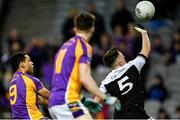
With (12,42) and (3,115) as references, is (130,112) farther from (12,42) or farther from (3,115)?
(12,42)

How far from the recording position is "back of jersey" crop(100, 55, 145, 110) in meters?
9.41

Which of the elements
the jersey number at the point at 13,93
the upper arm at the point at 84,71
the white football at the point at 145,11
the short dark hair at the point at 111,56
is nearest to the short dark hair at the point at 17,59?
the jersey number at the point at 13,93

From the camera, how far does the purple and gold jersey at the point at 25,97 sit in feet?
29.9

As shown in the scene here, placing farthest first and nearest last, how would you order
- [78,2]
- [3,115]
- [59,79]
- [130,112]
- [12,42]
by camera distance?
[78,2] < [12,42] < [3,115] < [130,112] < [59,79]

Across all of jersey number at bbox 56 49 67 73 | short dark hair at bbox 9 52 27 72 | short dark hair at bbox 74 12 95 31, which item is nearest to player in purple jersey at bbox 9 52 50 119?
short dark hair at bbox 9 52 27 72

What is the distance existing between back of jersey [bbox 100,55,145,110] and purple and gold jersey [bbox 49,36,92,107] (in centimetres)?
136

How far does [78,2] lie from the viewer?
21.2 metres

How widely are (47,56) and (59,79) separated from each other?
31.5 ft

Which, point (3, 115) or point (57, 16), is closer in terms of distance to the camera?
point (3, 115)

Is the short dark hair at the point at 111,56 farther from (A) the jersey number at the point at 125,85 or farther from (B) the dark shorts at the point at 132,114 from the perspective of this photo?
(B) the dark shorts at the point at 132,114

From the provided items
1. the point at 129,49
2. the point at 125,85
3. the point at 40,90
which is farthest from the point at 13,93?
the point at 129,49

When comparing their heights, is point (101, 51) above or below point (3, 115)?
above

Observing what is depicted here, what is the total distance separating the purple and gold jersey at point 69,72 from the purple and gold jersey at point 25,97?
3.28 ft

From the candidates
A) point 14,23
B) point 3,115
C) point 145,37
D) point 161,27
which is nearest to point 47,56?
point 3,115
